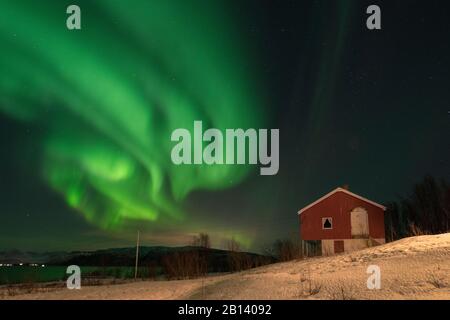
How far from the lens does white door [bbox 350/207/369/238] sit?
119 ft

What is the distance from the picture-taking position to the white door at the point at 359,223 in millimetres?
36375

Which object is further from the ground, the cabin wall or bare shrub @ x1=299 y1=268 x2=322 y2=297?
the cabin wall

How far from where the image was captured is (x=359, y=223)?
36.6m

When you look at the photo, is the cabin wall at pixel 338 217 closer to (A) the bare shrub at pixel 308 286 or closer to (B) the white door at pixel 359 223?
(B) the white door at pixel 359 223

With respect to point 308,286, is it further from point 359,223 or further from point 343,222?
point 359,223

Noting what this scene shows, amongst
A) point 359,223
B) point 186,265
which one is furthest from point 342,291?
point 359,223

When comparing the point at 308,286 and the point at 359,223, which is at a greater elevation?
the point at 359,223

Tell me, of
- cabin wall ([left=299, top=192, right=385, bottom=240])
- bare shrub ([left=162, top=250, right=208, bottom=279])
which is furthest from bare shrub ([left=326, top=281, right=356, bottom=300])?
cabin wall ([left=299, top=192, right=385, bottom=240])

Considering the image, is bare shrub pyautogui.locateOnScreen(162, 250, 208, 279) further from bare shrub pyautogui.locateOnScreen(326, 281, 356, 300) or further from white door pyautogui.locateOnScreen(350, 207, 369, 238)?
white door pyautogui.locateOnScreen(350, 207, 369, 238)

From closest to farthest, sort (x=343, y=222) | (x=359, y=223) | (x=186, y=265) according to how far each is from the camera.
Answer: (x=186, y=265)
(x=343, y=222)
(x=359, y=223)
